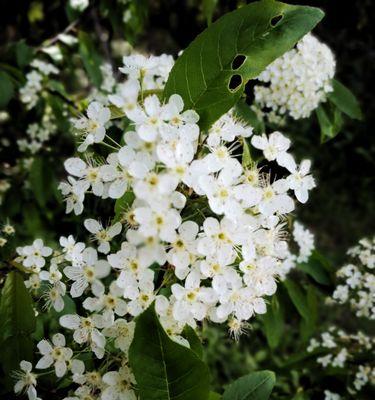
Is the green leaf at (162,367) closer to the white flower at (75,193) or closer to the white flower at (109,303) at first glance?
the white flower at (109,303)

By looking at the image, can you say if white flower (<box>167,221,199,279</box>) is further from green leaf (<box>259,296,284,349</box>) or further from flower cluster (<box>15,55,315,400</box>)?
green leaf (<box>259,296,284,349</box>)

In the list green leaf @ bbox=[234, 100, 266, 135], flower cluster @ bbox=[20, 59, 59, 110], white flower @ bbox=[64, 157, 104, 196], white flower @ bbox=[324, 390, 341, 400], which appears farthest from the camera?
flower cluster @ bbox=[20, 59, 59, 110]

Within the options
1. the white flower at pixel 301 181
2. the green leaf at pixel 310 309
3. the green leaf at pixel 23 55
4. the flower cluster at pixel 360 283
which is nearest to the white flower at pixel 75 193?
the white flower at pixel 301 181

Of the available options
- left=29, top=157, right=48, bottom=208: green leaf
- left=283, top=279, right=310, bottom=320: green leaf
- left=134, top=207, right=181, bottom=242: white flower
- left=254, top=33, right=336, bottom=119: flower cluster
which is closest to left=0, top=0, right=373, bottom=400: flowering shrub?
left=134, top=207, right=181, bottom=242: white flower

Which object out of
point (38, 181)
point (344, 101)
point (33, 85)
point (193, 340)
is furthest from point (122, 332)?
point (33, 85)

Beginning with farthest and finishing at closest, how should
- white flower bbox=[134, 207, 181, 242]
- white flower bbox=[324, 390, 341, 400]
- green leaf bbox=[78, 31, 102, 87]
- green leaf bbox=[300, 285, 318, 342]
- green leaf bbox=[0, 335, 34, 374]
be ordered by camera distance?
green leaf bbox=[78, 31, 102, 87] < green leaf bbox=[300, 285, 318, 342] < white flower bbox=[324, 390, 341, 400] < green leaf bbox=[0, 335, 34, 374] < white flower bbox=[134, 207, 181, 242]

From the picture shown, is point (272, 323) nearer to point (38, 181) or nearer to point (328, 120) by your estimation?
point (328, 120)

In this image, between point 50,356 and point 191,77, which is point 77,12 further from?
point 50,356
